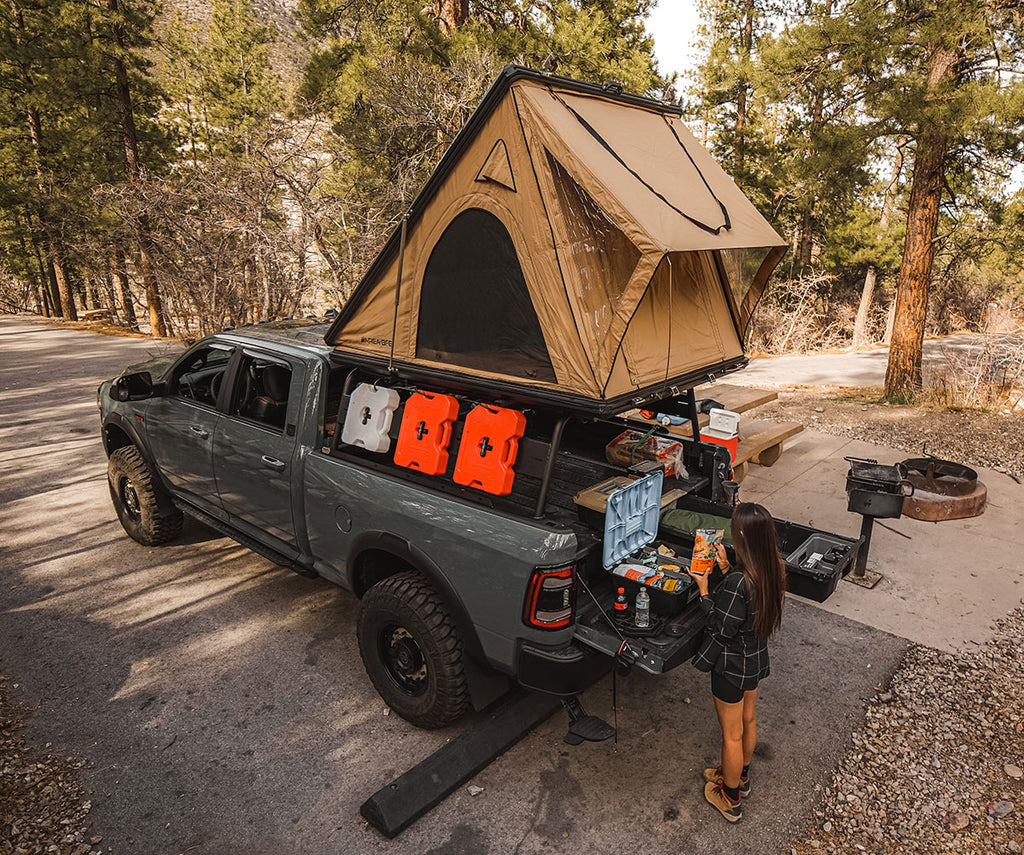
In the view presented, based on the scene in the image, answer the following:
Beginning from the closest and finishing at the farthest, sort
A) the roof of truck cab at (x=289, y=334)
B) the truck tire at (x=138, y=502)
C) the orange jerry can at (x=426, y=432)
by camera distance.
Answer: the orange jerry can at (x=426, y=432)
the roof of truck cab at (x=289, y=334)
the truck tire at (x=138, y=502)

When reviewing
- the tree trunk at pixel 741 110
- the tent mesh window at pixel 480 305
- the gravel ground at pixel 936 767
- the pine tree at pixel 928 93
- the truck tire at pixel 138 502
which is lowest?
the gravel ground at pixel 936 767

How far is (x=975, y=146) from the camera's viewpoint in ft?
31.6

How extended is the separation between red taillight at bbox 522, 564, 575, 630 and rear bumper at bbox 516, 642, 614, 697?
12 centimetres

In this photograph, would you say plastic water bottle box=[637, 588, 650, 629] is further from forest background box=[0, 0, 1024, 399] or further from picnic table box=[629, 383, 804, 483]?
forest background box=[0, 0, 1024, 399]

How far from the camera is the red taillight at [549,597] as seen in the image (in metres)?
2.87

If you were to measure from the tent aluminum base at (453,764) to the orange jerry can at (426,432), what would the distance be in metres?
1.38

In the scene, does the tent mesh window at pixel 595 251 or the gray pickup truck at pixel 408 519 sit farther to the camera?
the tent mesh window at pixel 595 251

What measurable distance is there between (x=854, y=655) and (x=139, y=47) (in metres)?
23.9

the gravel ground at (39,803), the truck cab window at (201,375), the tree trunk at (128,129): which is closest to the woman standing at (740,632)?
the gravel ground at (39,803)

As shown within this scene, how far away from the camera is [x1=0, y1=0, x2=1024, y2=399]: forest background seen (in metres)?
9.38

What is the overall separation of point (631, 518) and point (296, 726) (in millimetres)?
2177

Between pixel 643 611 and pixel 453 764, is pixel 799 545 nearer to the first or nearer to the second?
pixel 643 611

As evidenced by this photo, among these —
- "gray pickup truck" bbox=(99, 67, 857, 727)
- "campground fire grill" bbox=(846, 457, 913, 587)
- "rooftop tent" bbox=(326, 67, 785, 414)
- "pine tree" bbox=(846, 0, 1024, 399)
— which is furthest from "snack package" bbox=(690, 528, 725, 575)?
"pine tree" bbox=(846, 0, 1024, 399)

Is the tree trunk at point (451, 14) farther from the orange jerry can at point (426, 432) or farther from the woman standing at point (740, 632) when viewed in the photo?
the woman standing at point (740, 632)
